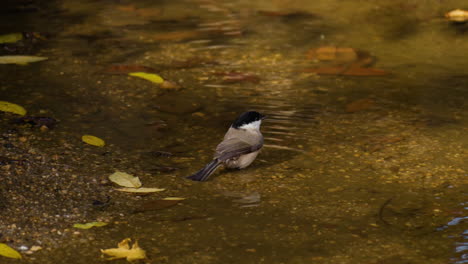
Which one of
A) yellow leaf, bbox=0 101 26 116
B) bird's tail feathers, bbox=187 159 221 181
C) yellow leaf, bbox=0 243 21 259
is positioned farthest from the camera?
yellow leaf, bbox=0 101 26 116

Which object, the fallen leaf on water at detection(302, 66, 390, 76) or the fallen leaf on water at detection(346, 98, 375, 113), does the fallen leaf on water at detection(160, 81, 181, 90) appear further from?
the fallen leaf on water at detection(346, 98, 375, 113)

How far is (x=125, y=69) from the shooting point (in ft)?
23.6

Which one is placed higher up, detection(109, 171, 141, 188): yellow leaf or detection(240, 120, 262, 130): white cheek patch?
detection(240, 120, 262, 130): white cheek patch

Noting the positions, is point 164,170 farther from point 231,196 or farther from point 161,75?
point 161,75

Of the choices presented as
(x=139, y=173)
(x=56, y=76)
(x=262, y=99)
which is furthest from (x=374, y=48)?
(x=139, y=173)

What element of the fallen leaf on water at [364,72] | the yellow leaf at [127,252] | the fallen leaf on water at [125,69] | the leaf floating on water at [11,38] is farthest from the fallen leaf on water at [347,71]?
the yellow leaf at [127,252]

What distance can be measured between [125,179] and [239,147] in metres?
0.77

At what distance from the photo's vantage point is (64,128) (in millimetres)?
5668

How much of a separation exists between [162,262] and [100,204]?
0.83 metres

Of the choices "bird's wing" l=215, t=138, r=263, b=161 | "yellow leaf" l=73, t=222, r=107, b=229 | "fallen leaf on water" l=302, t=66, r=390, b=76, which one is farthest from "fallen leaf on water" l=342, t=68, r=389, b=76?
"yellow leaf" l=73, t=222, r=107, b=229

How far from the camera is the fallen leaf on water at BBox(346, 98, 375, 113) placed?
6.14 metres

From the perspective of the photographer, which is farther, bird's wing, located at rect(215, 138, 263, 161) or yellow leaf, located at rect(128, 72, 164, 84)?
yellow leaf, located at rect(128, 72, 164, 84)

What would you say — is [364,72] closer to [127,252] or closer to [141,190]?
[141,190]

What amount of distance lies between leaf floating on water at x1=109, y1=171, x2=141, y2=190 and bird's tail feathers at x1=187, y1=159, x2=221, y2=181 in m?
0.35
